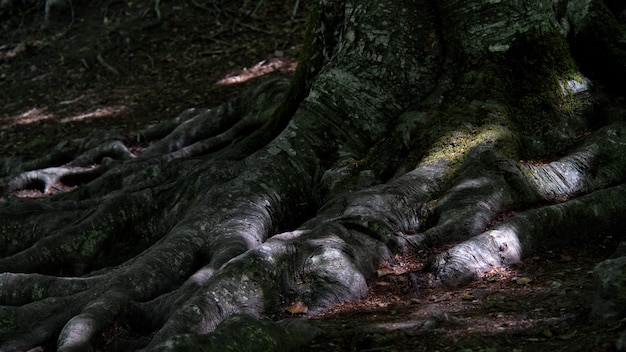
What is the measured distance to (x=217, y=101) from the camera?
35.6 ft

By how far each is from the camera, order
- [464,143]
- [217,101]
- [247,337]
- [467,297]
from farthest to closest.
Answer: [217,101] → [464,143] → [467,297] → [247,337]

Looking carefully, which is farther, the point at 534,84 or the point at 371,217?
the point at 534,84

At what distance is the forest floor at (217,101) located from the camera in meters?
3.44

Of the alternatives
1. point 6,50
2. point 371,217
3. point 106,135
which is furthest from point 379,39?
point 6,50

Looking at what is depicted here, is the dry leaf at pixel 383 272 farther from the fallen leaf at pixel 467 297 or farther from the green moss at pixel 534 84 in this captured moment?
the green moss at pixel 534 84

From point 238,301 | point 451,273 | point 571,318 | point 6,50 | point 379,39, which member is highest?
point 379,39

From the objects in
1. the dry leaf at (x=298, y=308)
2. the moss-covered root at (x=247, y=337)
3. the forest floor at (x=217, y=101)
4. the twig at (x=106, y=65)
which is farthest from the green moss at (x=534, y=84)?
the twig at (x=106, y=65)

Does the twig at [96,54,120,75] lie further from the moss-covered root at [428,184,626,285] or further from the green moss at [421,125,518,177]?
the moss-covered root at [428,184,626,285]

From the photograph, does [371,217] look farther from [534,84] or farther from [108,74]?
[108,74]

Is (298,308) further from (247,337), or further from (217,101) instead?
(217,101)

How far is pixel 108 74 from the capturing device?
42.9ft

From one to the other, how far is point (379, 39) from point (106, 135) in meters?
5.08

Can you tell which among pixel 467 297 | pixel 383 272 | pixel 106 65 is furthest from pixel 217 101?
pixel 467 297

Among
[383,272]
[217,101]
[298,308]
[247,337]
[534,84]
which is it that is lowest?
[217,101]
